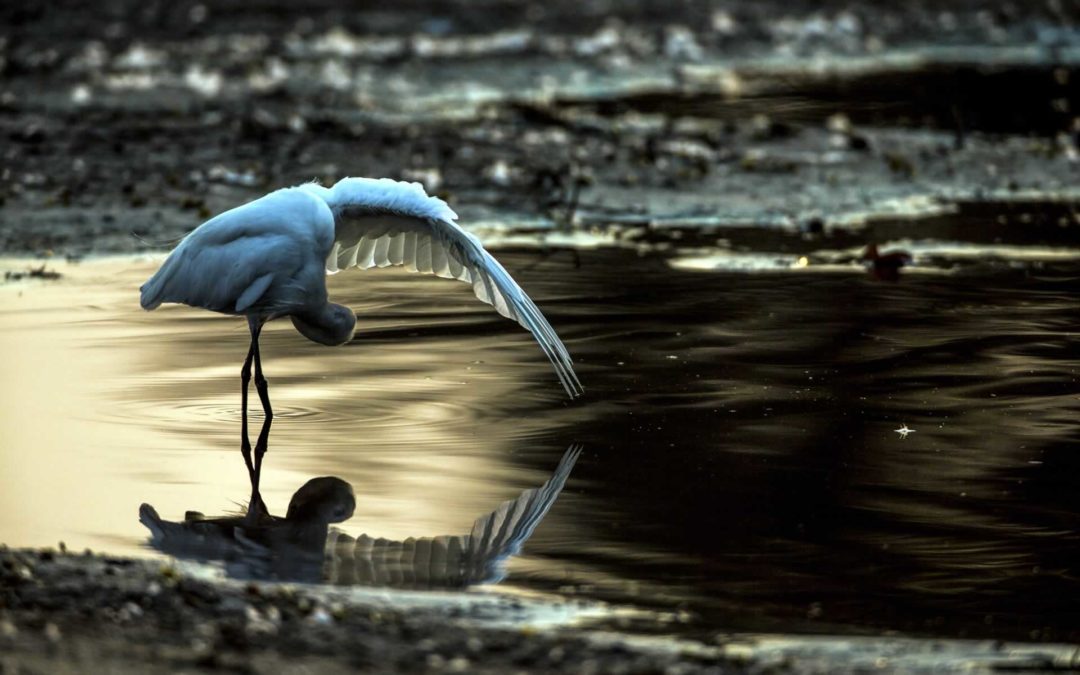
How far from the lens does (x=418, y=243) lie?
775 cm

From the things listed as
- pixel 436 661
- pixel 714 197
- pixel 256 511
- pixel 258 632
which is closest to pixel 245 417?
pixel 256 511

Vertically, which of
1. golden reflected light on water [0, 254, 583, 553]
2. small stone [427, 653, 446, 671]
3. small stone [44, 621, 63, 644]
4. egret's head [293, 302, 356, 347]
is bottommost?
small stone [427, 653, 446, 671]

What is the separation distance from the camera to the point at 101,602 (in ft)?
15.7

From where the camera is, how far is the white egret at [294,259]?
23.5 feet

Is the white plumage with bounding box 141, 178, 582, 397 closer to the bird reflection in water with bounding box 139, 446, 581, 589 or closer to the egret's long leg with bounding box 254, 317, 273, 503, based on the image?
the egret's long leg with bounding box 254, 317, 273, 503

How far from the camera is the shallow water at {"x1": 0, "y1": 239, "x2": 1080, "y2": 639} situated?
213 inches

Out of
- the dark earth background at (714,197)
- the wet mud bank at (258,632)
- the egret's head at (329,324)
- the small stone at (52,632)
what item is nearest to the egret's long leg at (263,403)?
the egret's head at (329,324)

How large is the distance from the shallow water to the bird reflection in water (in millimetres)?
77

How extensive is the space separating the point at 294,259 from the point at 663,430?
1.72 m

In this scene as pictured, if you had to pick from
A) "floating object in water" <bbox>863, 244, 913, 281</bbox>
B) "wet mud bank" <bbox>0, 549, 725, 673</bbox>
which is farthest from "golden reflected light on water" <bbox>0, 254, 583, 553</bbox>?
"floating object in water" <bbox>863, 244, 913, 281</bbox>

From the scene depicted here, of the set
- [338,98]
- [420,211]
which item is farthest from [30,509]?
[338,98]

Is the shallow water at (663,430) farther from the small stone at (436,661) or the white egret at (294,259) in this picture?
the small stone at (436,661)

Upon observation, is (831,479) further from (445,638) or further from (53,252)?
(53,252)

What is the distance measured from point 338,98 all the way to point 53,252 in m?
6.65
